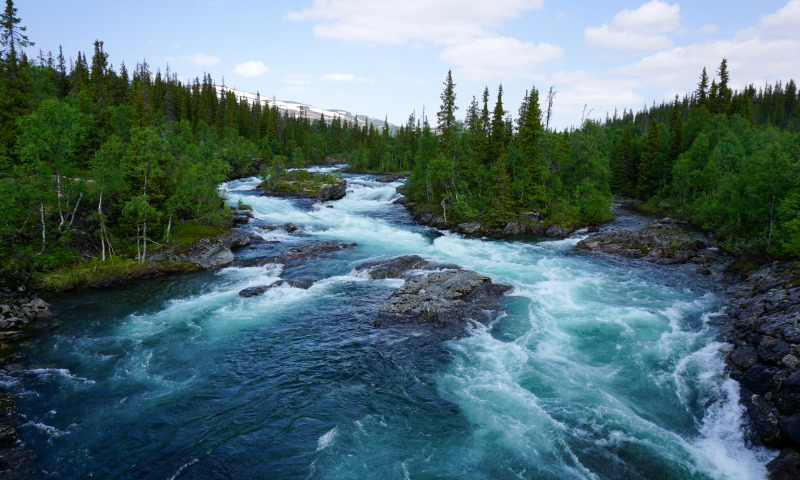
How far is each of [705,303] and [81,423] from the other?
35.5 m

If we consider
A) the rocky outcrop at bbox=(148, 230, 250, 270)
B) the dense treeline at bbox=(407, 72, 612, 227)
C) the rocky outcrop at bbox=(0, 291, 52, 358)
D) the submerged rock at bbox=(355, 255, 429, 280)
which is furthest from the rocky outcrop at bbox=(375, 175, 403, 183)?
the rocky outcrop at bbox=(0, 291, 52, 358)

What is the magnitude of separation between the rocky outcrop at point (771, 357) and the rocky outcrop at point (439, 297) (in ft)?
42.0

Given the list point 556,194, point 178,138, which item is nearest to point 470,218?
point 556,194

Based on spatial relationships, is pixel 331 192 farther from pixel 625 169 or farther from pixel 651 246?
pixel 625 169

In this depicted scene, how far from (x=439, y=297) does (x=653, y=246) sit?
27167 millimetres

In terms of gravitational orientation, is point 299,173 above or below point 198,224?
above

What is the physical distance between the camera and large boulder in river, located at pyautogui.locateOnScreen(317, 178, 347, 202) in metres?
73.8

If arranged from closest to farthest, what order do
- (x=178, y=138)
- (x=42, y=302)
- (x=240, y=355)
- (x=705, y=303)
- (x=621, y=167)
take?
(x=240, y=355)
(x=42, y=302)
(x=705, y=303)
(x=178, y=138)
(x=621, y=167)

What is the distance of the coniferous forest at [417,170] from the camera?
31.0 meters

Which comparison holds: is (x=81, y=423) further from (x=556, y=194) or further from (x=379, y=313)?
(x=556, y=194)

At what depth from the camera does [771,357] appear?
18.0 m

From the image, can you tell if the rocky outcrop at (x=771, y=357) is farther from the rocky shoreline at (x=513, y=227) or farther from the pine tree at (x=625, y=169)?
the pine tree at (x=625, y=169)

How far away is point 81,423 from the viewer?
50.7 feet

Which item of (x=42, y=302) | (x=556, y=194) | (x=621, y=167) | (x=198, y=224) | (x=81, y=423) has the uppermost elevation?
(x=621, y=167)
